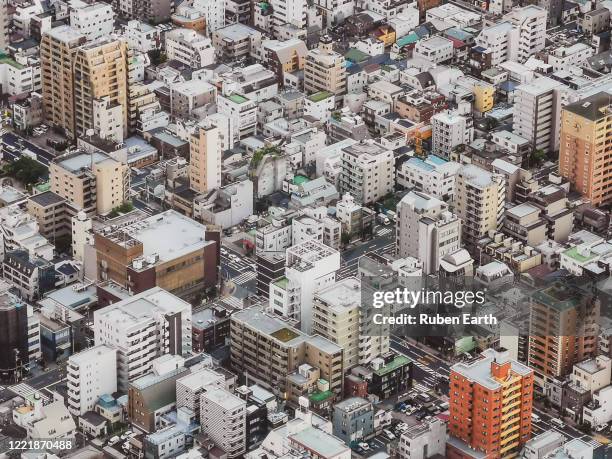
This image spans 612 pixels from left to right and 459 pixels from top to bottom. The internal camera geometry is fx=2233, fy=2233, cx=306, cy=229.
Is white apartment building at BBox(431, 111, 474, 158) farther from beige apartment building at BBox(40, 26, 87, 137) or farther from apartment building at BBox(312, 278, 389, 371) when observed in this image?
apartment building at BBox(312, 278, 389, 371)

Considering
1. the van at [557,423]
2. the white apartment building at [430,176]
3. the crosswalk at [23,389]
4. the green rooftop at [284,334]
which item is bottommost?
the van at [557,423]

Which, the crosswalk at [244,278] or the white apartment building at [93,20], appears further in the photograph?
the white apartment building at [93,20]

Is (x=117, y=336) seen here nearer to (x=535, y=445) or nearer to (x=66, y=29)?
(x=535, y=445)

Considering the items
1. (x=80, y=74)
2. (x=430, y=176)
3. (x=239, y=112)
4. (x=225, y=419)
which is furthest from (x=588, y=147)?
(x=225, y=419)

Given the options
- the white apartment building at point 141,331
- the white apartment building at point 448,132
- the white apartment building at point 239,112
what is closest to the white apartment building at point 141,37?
the white apartment building at point 239,112

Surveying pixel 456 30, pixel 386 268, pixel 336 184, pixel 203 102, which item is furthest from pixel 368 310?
pixel 456 30

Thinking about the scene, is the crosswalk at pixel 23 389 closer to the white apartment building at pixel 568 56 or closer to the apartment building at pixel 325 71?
the apartment building at pixel 325 71

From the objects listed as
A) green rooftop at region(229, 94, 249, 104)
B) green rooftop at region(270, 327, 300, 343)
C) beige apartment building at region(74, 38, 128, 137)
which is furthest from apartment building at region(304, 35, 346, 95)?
green rooftop at region(270, 327, 300, 343)

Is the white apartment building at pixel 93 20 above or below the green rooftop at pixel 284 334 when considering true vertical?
above
